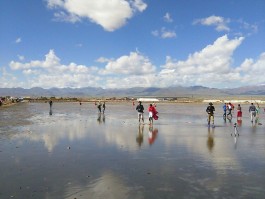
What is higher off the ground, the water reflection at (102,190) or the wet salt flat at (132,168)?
the wet salt flat at (132,168)

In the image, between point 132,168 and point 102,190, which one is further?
point 132,168

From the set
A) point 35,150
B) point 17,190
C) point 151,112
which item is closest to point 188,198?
point 17,190

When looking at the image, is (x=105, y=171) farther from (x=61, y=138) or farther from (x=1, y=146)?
(x=61, y=138)

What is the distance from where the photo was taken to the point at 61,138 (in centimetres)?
2145

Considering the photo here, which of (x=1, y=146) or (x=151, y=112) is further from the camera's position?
(x=151, y=112)

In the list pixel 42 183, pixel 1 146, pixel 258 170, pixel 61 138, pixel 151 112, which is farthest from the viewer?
pixel 151 112

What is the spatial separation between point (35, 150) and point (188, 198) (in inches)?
386

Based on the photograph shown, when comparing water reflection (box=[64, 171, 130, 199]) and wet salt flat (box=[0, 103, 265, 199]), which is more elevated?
wet salt flat (box=[0, 103, 265, 199])

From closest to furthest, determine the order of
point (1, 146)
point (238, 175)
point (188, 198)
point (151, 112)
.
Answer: point (188, 198), point (238, 175), point (1, 146), point (151, 112)

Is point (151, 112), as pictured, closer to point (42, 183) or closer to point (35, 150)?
point (35, 150)

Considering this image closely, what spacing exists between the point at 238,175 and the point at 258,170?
4.06 feet

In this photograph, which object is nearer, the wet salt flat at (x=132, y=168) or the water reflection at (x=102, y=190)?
the water reflection at (x=102, y=190)

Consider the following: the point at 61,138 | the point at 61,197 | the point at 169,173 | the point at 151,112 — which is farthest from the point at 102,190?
the point at 151,112

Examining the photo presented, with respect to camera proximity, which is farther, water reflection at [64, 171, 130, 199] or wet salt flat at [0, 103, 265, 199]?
wet salt flat at [0, 103, 265, 199]
